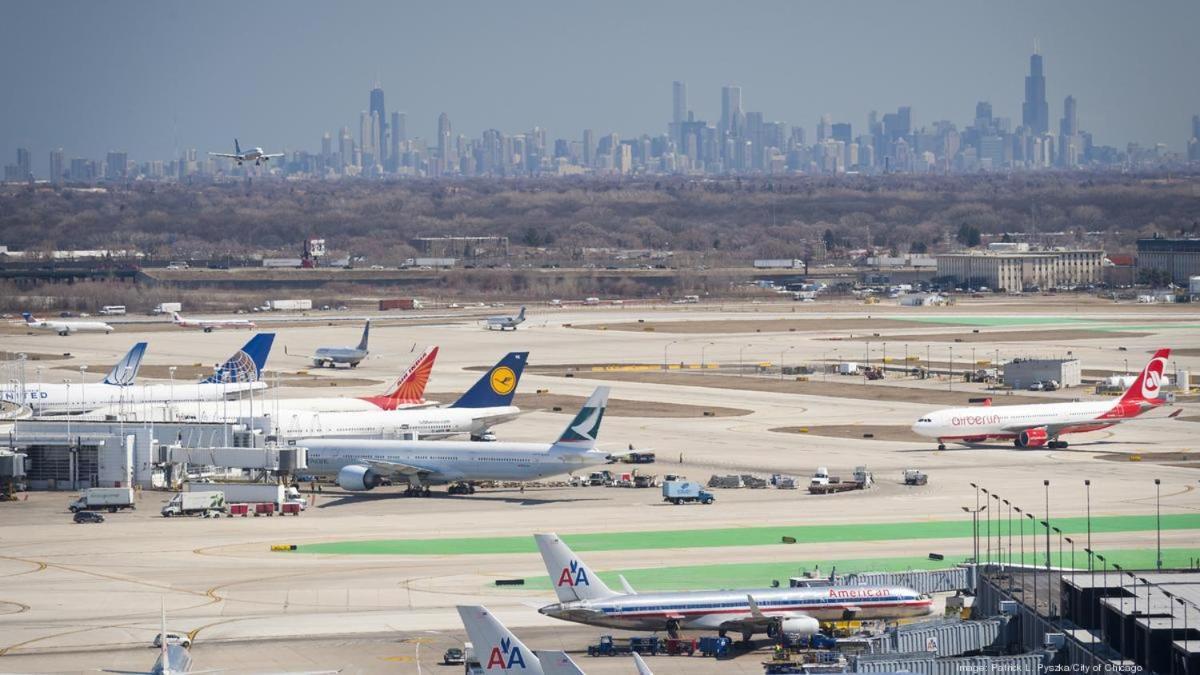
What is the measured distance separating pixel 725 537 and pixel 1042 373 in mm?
65139

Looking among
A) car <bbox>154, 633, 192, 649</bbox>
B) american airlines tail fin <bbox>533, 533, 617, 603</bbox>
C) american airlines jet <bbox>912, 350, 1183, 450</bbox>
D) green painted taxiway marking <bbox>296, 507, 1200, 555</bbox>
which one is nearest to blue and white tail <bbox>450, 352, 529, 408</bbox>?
american airlines jet <bbox>912, 350, 1183, 450</bbox>

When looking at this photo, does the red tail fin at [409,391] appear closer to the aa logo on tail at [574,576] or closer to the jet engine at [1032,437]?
the jet engine at [1032,437]

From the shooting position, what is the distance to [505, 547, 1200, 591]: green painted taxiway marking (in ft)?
213

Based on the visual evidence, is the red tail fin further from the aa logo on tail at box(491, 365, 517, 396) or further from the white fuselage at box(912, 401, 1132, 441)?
the white fuselage at box(912, 401, 1132, 441)

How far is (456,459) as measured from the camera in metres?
85.7

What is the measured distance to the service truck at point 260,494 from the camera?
275 ft

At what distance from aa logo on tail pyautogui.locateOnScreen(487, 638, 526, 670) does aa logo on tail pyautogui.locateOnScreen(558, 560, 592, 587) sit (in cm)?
1092

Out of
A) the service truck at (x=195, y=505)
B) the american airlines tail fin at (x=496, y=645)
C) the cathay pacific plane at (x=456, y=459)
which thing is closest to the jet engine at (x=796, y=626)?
the american airlines tail fin at (x=496, y=645)

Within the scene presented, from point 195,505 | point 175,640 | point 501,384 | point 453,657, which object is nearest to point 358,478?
point 195,505

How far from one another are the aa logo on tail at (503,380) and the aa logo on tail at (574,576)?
43.0 m

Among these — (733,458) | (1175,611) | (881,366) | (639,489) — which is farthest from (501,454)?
(881,366)

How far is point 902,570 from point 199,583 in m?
24.9

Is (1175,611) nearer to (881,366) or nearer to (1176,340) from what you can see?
(881,366)

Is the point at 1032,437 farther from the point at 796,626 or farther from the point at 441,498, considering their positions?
the point at 796,626
